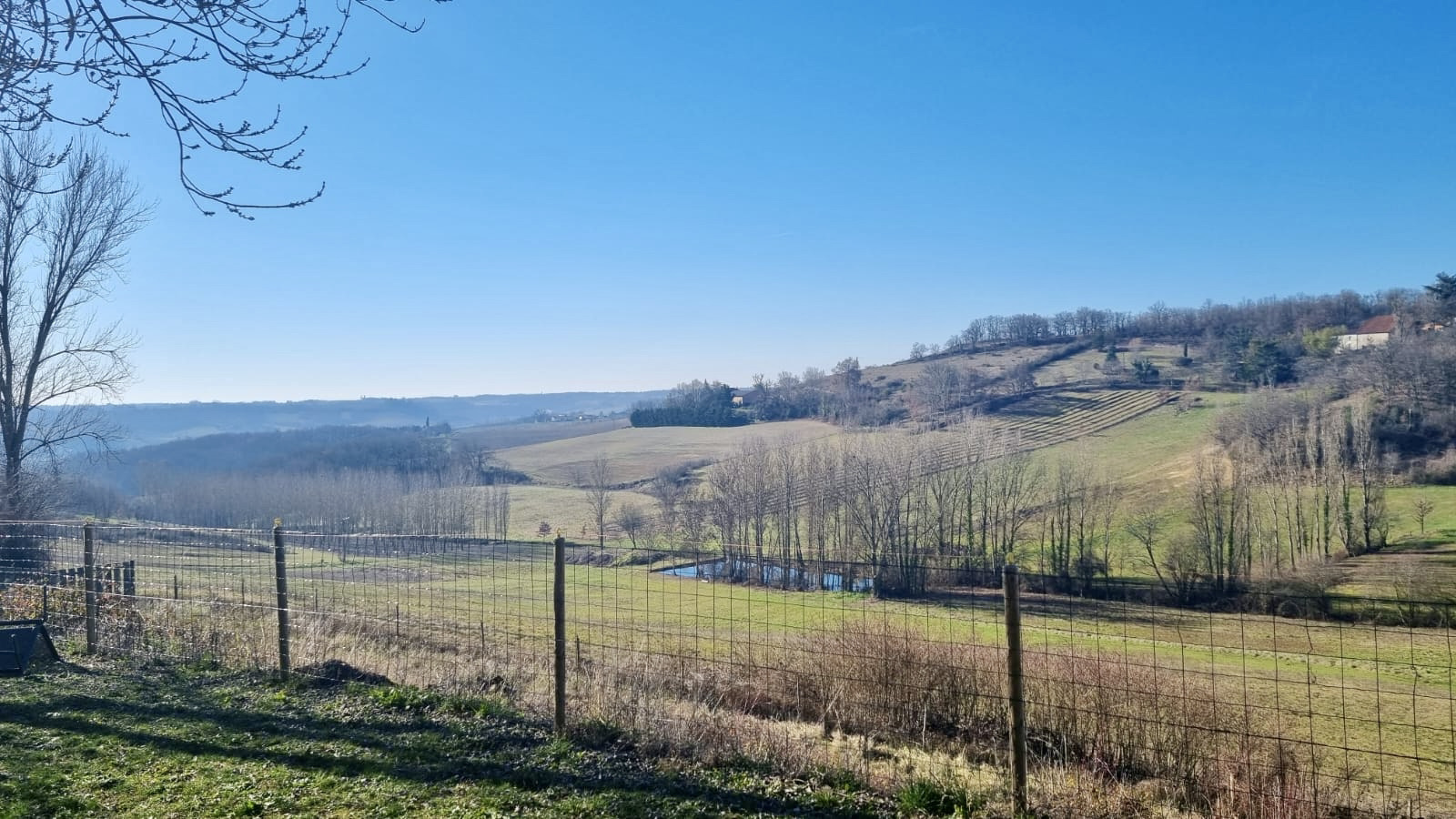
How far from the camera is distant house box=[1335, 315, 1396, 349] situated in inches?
3155

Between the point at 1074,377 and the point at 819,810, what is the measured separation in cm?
9402

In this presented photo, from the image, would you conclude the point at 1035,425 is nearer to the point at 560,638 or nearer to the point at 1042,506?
the point at 1042,506

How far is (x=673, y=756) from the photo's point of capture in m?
5.43

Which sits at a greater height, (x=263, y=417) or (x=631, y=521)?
(x=263, y=417)

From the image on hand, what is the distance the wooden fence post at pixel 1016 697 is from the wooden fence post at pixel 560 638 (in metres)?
3.15

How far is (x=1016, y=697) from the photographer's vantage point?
4688 mm

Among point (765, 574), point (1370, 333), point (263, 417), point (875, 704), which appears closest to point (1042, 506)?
point (765, 574)

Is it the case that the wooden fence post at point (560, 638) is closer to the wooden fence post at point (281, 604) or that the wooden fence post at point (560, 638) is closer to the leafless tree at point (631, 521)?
the wooden fence post at point (281, 604)

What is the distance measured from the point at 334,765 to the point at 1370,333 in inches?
4282

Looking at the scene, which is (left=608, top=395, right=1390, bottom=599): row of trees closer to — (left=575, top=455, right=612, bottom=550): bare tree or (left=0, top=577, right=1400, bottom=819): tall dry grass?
(left=575, top=455, right=612, bottom=550): bare tree

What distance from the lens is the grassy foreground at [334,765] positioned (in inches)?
180

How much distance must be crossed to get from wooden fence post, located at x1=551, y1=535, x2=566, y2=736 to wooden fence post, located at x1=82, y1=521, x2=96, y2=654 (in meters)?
5.78

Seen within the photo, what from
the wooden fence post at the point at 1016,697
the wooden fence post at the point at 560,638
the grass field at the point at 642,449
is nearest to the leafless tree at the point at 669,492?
the grass field at the point at 642,449

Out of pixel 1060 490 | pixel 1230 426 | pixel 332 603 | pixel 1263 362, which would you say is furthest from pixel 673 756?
pixel 1263 362
